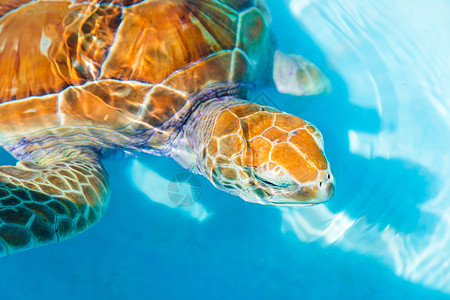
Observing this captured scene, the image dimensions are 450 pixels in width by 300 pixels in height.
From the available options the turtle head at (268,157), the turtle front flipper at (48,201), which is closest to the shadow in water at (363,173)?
the turtle head at (268,157)

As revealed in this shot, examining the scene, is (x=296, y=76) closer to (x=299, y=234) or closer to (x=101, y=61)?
(x=299, y=234)

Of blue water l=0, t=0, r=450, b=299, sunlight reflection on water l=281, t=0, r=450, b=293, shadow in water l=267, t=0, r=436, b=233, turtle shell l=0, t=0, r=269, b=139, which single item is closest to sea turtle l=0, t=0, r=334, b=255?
turtle shell l=0, t=0, r=269, b=139

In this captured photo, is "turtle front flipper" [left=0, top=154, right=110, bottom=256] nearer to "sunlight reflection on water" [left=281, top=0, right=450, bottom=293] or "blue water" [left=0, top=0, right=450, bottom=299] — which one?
"blue water" [left=0, top=0, right=450, bottom=299]

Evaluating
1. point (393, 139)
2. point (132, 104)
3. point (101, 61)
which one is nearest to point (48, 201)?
point (132, 104)

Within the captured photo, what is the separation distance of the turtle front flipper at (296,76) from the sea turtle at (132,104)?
509 mm

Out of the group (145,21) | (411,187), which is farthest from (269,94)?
(411,187)

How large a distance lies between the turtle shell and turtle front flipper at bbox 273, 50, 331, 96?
760 mm

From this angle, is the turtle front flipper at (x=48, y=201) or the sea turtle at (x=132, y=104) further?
the sea turtle at (x=132, y=104)

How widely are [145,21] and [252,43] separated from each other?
29.1 inches

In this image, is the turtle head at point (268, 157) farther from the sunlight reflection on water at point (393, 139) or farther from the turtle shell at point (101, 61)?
the sunlight reflection on water at point (393, 139)

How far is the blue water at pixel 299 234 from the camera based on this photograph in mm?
2699

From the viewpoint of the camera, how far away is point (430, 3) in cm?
359

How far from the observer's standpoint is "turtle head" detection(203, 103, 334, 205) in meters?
1.69

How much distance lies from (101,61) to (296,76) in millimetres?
1524
